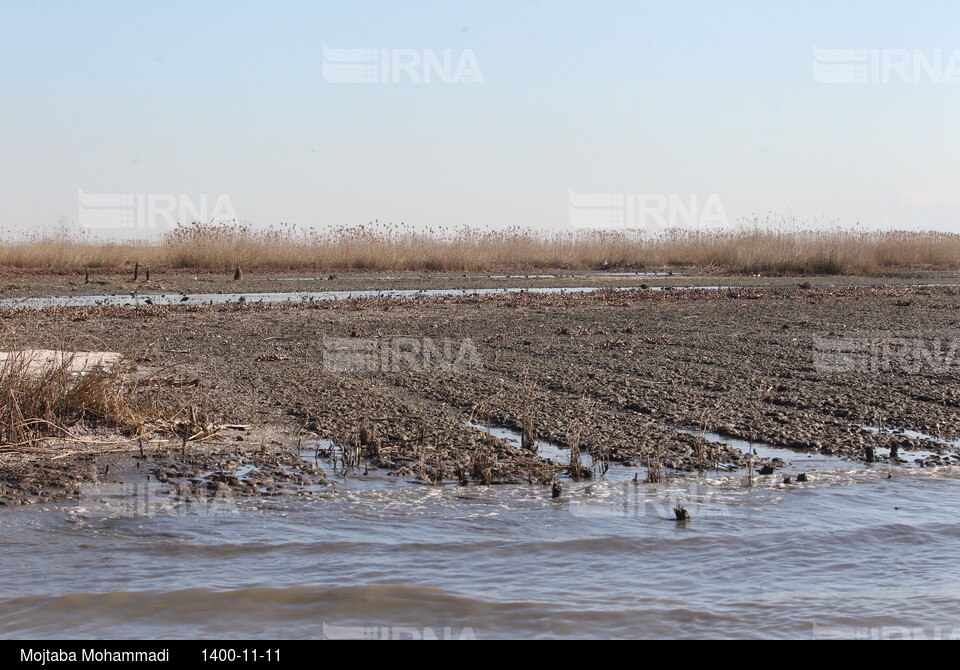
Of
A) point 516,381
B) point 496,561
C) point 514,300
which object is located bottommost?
point 496,561

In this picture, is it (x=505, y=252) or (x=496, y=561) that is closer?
(x=496, y=561)

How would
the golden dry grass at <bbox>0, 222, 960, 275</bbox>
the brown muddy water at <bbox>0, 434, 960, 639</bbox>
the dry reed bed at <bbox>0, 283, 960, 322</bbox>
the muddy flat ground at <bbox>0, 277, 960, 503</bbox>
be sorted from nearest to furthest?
the brown muddy water at <bbox>0, 434, 960, 639</bbox> → the muddy flat ground at <bbox>0, 277, 960, 503</bbox> → the dry reed bed at <bbox>0, 283, 960, 322</bbox> → the golden dry grass at <bbox>0, 222, 960, 275</bbox>

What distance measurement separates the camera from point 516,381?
31.6 feet

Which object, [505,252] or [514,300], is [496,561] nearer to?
[514,300]

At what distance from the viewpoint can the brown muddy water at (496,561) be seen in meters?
4.29

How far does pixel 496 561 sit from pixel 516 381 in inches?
186

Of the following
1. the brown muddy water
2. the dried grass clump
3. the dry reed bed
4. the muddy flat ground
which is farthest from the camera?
the dry reed bed

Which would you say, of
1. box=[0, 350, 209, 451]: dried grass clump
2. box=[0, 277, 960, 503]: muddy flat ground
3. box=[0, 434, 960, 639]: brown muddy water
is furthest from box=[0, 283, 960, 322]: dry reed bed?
box=[0, 434, 960, 639]: brown muddy water

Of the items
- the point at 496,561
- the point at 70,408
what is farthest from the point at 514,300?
the point at 496,561

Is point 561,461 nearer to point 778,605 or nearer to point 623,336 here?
point 778,605

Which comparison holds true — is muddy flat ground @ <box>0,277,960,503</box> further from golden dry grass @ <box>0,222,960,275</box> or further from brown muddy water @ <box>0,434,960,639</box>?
golden dry grass @ <box>0,222,960,275</box>

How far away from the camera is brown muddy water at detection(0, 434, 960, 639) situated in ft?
14.1

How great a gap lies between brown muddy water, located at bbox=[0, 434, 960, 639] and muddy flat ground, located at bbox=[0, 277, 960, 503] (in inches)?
21.0
